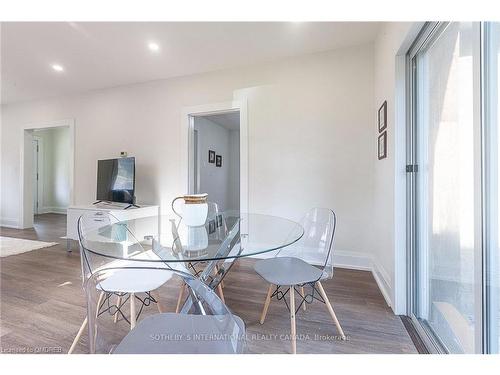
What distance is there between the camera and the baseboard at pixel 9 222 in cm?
494

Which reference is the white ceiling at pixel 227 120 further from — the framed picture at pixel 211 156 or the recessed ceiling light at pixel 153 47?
the recessed ceiling light at pixel 153 47

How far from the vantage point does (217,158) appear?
17.8 feet

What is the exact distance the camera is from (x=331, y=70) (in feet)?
9.29

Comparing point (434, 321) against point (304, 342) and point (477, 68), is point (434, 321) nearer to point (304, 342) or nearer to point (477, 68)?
point (304, 342)

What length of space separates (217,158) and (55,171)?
17.1 ft

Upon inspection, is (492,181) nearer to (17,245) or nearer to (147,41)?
(147,41)

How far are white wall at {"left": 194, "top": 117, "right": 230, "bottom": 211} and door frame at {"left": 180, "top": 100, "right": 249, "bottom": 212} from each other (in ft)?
2.32

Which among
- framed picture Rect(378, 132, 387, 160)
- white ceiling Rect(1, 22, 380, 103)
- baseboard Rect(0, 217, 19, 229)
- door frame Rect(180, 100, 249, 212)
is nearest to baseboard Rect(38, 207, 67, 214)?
baseboard Rect(0, 217, 19, 229)

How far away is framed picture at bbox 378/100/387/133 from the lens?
2.15m

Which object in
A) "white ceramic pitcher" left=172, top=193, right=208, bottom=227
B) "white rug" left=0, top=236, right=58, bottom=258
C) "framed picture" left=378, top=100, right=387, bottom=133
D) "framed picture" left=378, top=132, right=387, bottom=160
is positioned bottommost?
"white rug" left=0, top=236, right=58, bottom=258

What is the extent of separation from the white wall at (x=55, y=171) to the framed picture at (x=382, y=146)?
7903 mm

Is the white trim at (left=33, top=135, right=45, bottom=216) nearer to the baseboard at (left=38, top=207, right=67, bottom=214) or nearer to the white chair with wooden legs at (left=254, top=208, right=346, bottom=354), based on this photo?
the baseboard at (left=38, top=207, right=67, bottom=214)
